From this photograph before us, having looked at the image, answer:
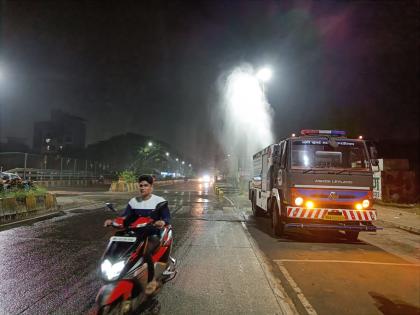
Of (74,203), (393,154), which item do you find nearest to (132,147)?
(393,154)

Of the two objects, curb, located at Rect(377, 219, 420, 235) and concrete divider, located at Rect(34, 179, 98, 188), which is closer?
curb, located at Rect(377, 219, 420, 235)

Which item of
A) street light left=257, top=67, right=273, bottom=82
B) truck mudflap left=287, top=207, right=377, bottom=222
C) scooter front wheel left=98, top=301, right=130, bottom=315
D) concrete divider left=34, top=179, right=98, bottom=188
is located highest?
street light left=257, top=67, right=273, bottom=82

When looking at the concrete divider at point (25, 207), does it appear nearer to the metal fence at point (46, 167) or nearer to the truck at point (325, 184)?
the truck at point (325, 184)

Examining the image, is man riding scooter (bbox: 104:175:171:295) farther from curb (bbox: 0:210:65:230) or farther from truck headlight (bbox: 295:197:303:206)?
curb (bbox: 0:210:65:230)

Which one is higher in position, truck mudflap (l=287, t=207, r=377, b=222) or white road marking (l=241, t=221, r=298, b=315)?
truck mudflap (l=287, t=207, r=377, b=222)

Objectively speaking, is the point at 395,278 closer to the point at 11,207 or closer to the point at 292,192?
the point at 292,192

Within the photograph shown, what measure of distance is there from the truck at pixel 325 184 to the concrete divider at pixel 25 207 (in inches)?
368

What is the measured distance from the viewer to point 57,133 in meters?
99.8

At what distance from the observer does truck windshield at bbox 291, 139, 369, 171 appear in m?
11.1

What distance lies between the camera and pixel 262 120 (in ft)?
123

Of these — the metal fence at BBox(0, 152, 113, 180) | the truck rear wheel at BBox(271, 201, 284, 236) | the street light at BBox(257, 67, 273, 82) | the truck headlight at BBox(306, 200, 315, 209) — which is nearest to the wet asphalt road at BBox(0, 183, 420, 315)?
the truck rear wheel at BBox(271, 201, 284, 236)

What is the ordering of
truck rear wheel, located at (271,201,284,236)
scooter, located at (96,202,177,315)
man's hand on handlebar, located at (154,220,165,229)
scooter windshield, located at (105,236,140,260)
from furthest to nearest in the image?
1. truck rear wheel, located at (271,201,284,236)
2. man's hand on handlebar, located at (154,220,165,229)
3. scooter windshield, located at (105,236,140,260)
4. scooter, located at (96,202,177,315)

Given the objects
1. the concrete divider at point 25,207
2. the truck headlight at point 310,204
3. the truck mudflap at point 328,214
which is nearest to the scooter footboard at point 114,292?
the truck mudflap at point 328,214

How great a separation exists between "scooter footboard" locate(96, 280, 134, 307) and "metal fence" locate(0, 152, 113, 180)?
27.8 metres
